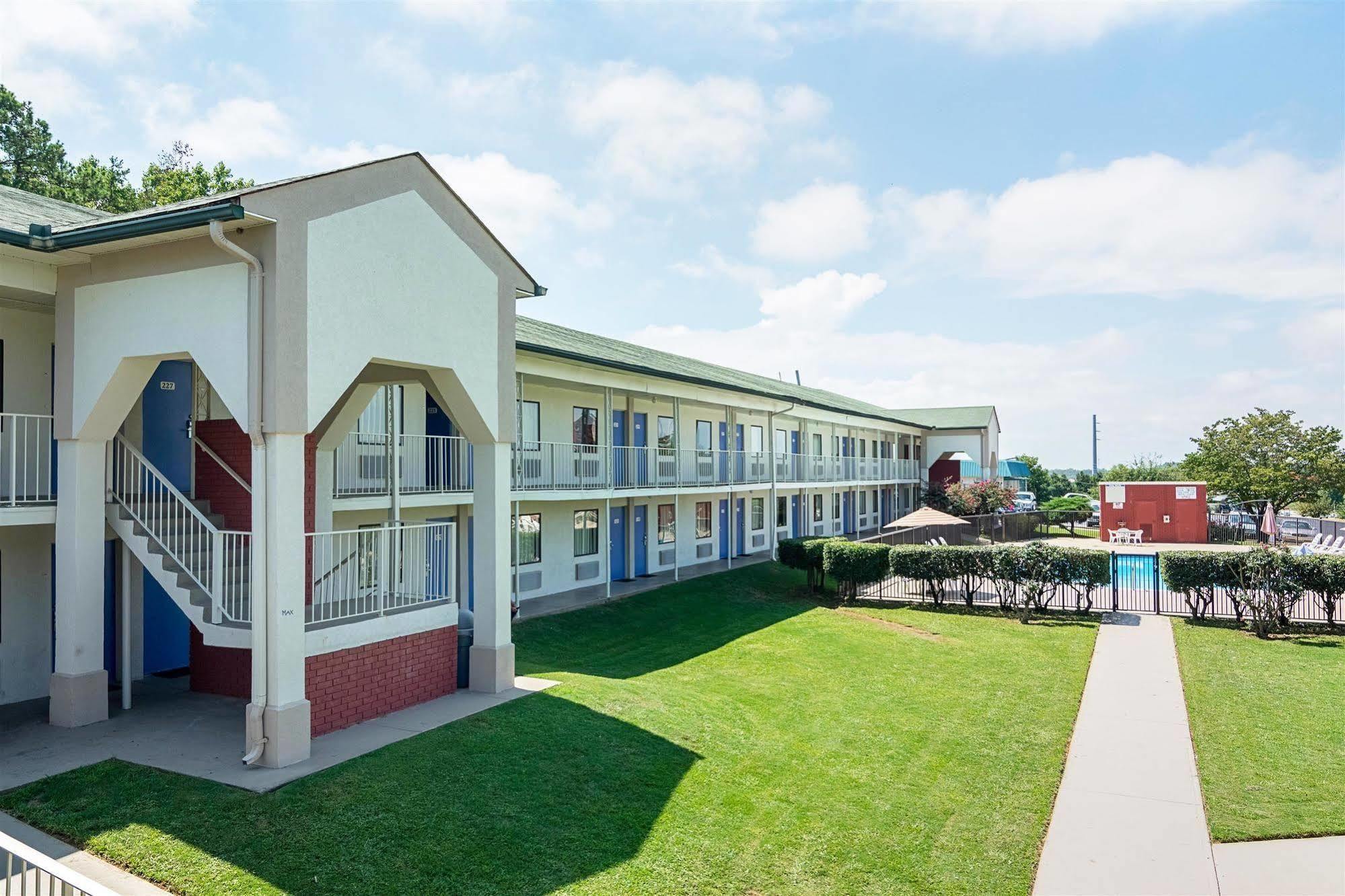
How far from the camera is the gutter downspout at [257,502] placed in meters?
7.83

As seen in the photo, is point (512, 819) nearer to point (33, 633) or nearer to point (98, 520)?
point (98, 520)

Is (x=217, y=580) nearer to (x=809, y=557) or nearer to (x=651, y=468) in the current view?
(x=651, y=468)

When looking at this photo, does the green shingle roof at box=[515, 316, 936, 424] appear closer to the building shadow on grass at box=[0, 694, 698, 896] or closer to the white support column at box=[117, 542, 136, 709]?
the white support column at box=[117, 542, 136, 709]

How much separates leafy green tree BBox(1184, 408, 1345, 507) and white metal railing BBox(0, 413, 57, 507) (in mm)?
44710

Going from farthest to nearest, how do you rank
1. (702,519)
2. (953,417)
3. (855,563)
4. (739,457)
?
(953,417)
(739,457)
(702,519)
(855,563)

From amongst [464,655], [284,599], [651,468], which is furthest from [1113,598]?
[284,599]

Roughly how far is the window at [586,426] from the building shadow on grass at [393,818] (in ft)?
43.4

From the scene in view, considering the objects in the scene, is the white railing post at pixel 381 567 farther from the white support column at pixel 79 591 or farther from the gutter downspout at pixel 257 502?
the white support column at pixel 79 591

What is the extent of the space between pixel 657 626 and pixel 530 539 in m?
3.74

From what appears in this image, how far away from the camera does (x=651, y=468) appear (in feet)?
76.4

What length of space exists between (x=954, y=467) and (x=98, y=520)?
156 ft

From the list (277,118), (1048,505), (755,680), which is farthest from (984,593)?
(1048,505)

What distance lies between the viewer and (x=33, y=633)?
1046 centimetres

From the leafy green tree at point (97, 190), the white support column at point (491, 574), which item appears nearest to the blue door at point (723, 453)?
the white support column at point (491, 574)
